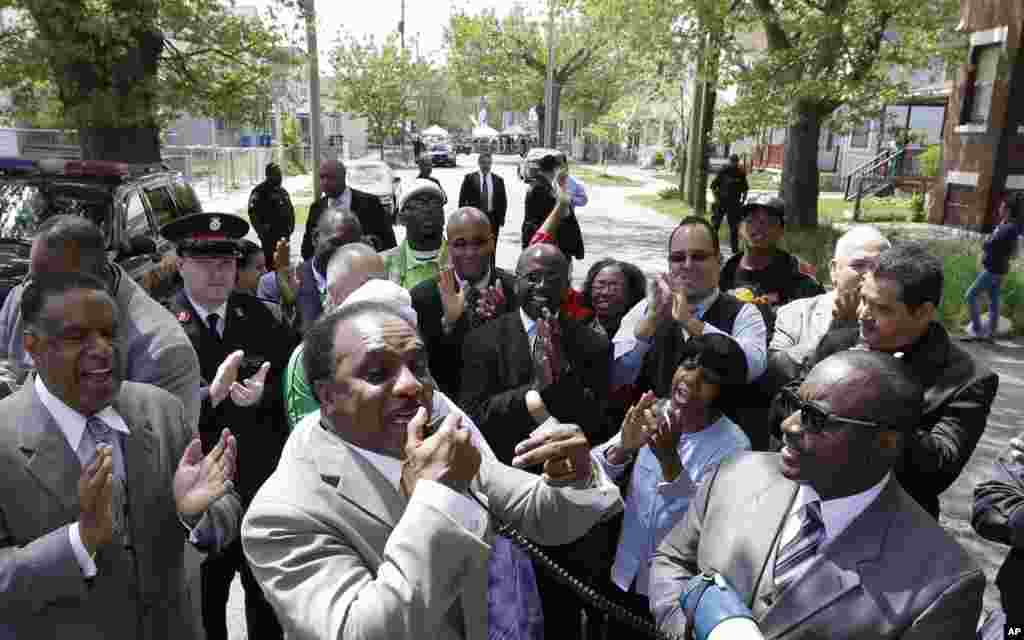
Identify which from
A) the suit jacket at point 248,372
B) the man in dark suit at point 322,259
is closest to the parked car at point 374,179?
the man in dark suit at point 322,259

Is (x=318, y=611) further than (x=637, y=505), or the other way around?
(x=637, y=505)

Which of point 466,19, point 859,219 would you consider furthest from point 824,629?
point 466,19

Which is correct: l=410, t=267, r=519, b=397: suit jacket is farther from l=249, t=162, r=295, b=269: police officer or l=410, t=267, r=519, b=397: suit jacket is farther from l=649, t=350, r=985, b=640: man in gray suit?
l=249, t=162, r=295, b=269: police officer

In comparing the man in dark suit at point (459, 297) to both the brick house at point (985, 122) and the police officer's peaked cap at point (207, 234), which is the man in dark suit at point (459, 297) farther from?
the brick house at point (985, 122)

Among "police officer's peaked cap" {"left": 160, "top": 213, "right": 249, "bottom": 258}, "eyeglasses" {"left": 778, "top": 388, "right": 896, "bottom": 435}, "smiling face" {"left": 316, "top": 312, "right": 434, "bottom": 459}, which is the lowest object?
"eyeglasses" {"left": 778, "top": 388, "right": 896, "bottom": 435}

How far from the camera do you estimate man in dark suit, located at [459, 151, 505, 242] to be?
9648mm

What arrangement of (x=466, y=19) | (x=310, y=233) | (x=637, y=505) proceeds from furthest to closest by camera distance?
(x=466, y=19)
(x=310, y=233)
(x=637, y=505)

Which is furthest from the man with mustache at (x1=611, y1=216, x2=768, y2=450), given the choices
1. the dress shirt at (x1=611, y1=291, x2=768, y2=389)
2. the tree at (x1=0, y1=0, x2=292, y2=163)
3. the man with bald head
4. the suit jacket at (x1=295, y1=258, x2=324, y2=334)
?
the tree at (x1=0, y1=0, x2=292, y2=163)

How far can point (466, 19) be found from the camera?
127ft

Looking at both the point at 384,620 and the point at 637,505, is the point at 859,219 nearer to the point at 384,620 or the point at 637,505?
the point at 637,505

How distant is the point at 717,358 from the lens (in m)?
3.36

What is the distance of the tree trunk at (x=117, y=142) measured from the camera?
12.0m

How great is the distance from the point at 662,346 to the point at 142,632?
8.34ft

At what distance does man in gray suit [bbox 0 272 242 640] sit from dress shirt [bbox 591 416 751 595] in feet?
5.18
